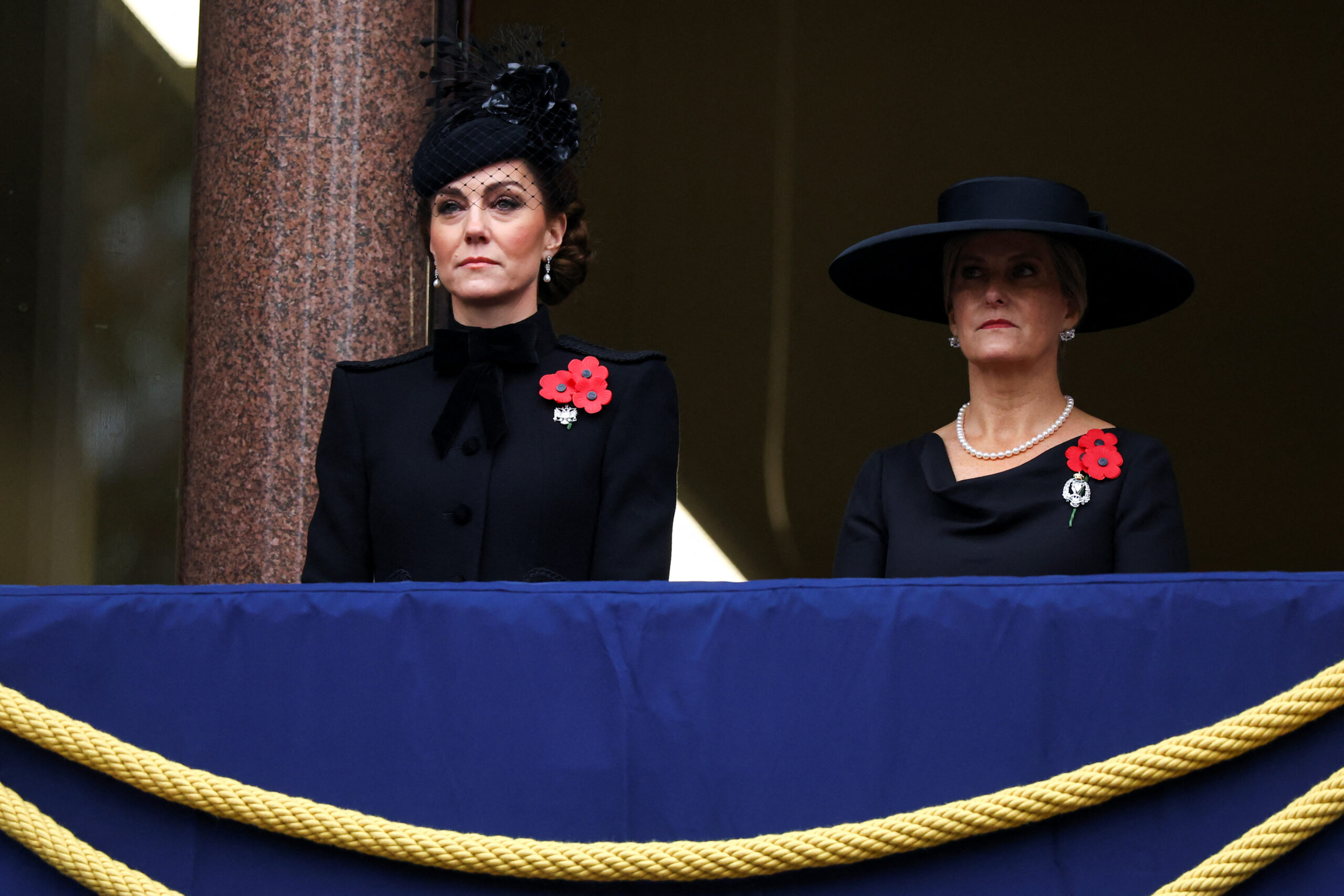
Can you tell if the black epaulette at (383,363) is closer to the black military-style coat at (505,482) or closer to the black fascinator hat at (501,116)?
the black military-style coat at (505,482)

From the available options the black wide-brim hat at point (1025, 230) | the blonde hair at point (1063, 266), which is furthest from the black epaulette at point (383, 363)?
the blonde hair at point (1063, 266)

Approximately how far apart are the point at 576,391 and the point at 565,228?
0.36 metres

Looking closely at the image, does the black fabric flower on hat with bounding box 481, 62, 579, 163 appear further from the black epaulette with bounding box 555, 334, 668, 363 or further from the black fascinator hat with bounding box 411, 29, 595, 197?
the black epaulette with bounding box 555, 334, 668, 363

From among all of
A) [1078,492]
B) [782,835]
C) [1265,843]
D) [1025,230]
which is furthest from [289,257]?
[1265,843]

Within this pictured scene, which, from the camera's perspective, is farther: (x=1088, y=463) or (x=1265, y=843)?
(x=1088, y=463)

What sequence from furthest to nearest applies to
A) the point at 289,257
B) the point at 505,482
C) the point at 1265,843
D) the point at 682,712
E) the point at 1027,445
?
the point at 289,257 → the point at 1027,445 → the point at 505,482 → the point at 682,712 → the point at 1265,843

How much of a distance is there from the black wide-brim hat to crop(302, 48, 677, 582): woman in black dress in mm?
565

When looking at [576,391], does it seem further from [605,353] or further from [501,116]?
[501,116]

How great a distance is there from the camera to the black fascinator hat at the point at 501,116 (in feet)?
9.01

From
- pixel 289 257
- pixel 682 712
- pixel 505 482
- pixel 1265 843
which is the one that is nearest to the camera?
pixel 1265 843

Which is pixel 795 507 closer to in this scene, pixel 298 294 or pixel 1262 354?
pixel 1262 354

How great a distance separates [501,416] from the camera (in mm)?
2688

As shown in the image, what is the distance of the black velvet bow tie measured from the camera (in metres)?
2.69

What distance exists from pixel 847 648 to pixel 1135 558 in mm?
965
